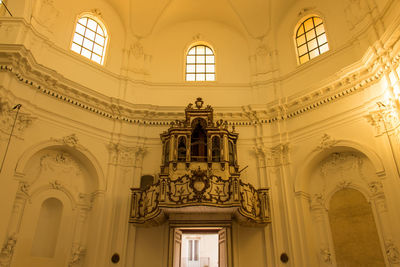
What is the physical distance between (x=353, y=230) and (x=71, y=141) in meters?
9.77

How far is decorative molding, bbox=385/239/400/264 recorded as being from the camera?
9.04 meters

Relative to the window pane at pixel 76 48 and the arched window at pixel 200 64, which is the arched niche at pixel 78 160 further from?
the arched window at pixel 200 64

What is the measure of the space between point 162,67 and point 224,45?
3133mm

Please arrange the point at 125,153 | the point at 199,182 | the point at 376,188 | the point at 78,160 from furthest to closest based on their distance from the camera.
Answer: the point at 125,153
the point at 78,160
the point at 376,188
the point at 199,182

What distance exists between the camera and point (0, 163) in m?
9.51

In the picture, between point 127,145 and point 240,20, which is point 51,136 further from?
point 240,20

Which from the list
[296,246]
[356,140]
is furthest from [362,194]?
[296,246]

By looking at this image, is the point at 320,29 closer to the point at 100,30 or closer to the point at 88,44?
the point at 100,30

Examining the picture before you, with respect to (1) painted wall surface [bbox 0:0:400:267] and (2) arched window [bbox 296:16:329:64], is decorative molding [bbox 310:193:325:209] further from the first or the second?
(2) arched window [bbox 296:16:329:64]

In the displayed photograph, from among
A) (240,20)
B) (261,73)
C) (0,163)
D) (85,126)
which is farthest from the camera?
(240,20)

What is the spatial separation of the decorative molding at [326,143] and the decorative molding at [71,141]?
833 cm

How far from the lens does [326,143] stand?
448 inches

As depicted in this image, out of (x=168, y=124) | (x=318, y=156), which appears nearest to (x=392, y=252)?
(x=318, y=156)

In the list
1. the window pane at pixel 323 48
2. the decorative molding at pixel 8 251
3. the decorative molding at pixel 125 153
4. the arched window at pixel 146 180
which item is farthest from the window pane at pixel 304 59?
the decorative molding at pixel 8 251
